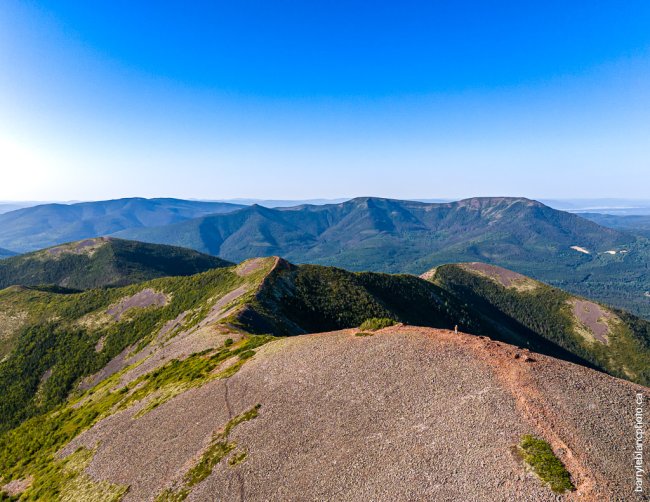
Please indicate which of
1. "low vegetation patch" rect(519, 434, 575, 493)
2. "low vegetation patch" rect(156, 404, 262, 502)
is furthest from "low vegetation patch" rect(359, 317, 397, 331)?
"low vegetation patch" rect(519, 434, 575, 493)

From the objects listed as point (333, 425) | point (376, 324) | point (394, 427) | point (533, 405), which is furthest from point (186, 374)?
point (533, 405)

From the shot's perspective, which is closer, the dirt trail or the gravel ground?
the dirt trail

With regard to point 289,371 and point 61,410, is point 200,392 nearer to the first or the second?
point 289,371

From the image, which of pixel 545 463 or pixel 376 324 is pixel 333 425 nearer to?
pixel 545 463

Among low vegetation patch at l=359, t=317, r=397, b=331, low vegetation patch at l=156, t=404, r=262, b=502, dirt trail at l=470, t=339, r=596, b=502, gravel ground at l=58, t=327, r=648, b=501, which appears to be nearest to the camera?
dirt trail at l=470, t=339, r=596, b=502

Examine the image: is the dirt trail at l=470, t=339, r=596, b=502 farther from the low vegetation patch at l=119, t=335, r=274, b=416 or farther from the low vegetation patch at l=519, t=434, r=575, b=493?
the low vegetation patch at l=119, t=335, r=274, b=416

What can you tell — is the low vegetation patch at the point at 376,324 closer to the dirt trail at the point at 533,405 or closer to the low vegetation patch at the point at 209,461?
the dirt trail at the point at 533,405
